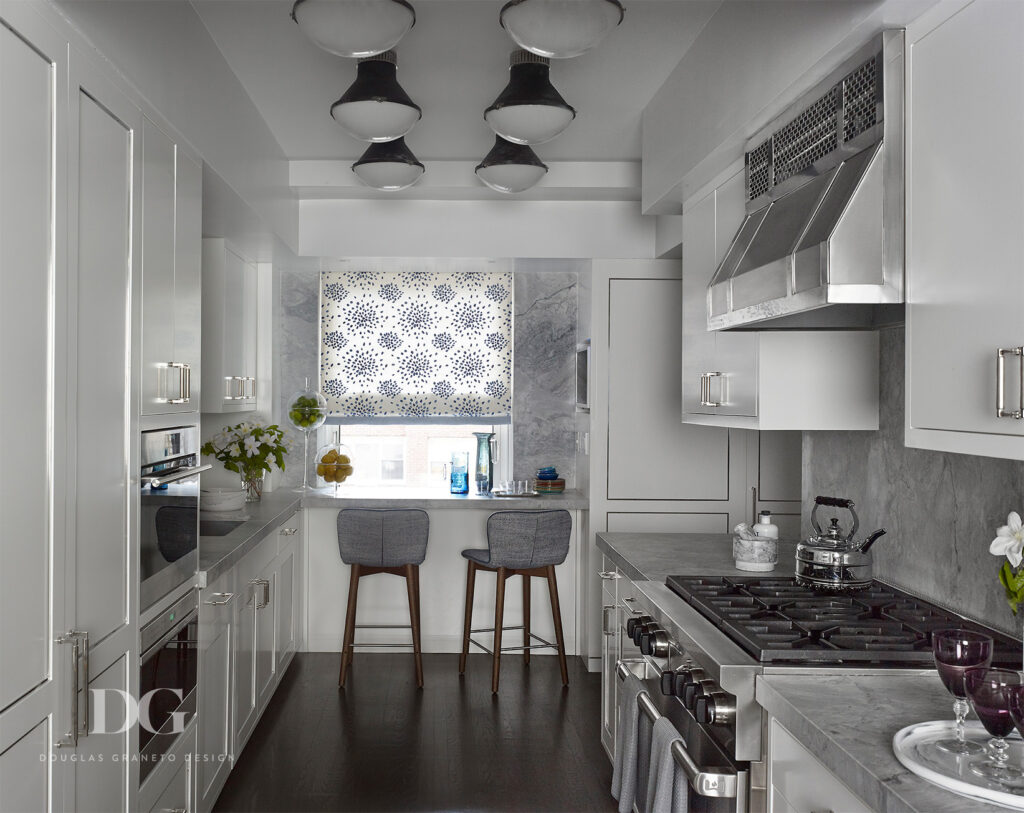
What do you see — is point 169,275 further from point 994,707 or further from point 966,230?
point 994,707

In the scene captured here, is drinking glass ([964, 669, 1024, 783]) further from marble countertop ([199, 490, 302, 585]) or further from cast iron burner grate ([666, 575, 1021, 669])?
marble countertop ([199, 490, 302, 585])

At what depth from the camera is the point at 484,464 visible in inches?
214

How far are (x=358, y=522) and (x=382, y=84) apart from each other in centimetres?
228

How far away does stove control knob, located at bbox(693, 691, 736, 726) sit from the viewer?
1.91 meters

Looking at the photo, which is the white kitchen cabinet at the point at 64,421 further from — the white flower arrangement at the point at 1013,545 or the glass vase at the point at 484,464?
the glass vase at the point at 484,464

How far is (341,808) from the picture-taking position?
3.16 meters

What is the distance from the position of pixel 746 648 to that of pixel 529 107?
1.92 m

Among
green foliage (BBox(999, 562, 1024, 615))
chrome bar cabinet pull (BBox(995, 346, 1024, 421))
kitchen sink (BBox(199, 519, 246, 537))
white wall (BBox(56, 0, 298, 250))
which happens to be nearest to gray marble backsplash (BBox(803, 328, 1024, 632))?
green foliage (BBox(999, 562, 1024, 615))

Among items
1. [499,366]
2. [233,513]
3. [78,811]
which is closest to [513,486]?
[499,366]

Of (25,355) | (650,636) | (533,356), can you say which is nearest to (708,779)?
(650,636)

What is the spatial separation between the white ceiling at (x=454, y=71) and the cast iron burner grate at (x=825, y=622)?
1.92 metres

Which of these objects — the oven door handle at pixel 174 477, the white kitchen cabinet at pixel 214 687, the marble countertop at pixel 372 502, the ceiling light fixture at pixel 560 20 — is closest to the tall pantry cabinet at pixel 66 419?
the oven door handle at pixel 174 477

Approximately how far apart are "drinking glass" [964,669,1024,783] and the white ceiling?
234 cm

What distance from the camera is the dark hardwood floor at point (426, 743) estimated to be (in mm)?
3250
